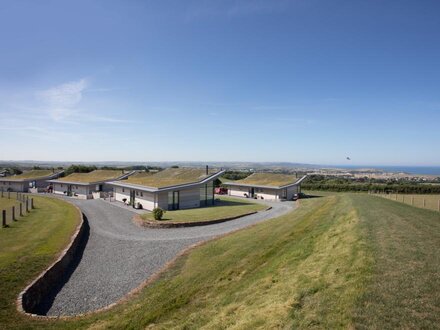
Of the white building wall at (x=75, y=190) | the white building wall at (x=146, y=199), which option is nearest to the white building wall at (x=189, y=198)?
the white building wall at (x=146, y=199)

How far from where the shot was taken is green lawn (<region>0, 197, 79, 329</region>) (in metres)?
10.3

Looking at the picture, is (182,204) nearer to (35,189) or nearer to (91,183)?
(91,183)

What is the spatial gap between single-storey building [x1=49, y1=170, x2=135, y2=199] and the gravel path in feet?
58.6

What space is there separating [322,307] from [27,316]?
30.4 feet

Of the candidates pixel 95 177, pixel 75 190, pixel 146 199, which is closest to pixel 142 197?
pixel 146 199

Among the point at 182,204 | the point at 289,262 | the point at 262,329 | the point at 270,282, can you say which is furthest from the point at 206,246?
the point at 182,204

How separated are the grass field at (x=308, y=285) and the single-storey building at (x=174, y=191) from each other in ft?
52.7

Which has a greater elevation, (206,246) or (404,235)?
(404,235)

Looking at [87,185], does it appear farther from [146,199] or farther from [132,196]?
[146,199]

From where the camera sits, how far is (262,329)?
6477 mm

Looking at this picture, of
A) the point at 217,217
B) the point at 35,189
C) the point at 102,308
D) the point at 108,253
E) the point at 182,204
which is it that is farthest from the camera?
the point at 35,189

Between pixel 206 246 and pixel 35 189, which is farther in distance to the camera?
pixel 35 189

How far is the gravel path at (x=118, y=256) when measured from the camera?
39.3ft

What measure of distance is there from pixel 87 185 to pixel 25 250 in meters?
30.1
